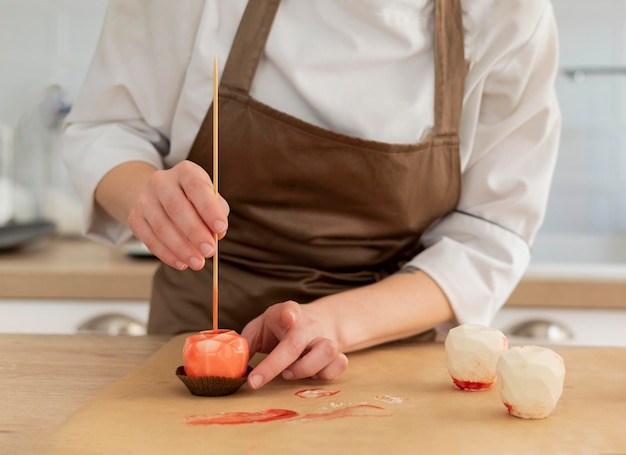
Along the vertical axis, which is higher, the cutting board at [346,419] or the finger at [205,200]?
the finger at [205,200]

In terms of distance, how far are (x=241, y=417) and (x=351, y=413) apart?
0.31ft

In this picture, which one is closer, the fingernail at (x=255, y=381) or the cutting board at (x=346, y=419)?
the cutting board at (x=346, y=419)

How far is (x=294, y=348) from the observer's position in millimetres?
852

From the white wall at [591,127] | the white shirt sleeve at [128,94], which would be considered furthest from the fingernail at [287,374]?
the white wall at [591,127]

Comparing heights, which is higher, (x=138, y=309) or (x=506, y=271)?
(x=506, y=271)

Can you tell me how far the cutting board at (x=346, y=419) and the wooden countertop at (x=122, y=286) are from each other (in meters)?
0.74

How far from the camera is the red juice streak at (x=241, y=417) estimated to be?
72 centimetres

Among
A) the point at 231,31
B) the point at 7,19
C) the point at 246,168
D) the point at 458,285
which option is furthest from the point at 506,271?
the point at 7,19

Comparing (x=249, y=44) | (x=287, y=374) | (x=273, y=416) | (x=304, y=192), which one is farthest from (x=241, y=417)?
(x=249, y=44)

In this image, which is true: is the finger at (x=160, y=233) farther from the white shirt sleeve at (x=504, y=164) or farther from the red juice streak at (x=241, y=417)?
the white shirt sleeve at (x=504, y=164)

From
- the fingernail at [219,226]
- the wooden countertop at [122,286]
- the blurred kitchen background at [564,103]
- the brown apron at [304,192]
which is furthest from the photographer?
the blurred kitchen background at [564,103]

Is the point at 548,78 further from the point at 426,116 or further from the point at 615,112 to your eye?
the point at 615,112

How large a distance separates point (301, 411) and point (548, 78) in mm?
601

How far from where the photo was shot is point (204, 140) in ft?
3.56
